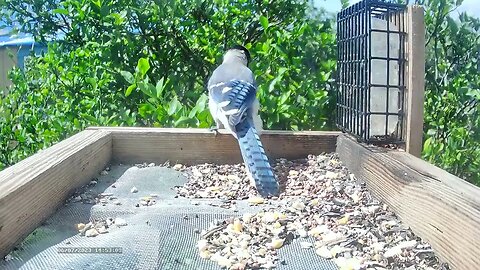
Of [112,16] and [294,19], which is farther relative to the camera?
[294,19]

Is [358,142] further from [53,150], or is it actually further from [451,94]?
[53,150]

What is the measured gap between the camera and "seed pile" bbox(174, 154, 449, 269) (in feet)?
5.05

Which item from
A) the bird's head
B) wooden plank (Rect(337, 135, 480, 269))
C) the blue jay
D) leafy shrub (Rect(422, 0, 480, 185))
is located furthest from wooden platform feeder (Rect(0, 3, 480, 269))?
leafy shrub (Rect(422, 0, 480, 185))

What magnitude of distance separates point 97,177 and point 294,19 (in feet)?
5.35

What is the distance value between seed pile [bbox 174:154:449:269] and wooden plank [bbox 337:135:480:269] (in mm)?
39

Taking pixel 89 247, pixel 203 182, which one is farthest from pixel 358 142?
pixel 89 247

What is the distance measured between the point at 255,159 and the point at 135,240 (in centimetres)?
85

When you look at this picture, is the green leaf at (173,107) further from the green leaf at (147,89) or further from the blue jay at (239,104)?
the blue jay at (239,104)

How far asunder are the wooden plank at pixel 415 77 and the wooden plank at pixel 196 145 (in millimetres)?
559

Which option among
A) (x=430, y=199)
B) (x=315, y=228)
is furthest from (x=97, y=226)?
(x=430, y=199)

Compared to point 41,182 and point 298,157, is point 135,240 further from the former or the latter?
point 298,157

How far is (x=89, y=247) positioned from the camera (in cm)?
157

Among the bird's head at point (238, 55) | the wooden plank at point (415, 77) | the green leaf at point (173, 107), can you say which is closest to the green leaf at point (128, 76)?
the green leaf at point (173, 107)

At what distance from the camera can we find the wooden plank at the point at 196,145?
2680mm
